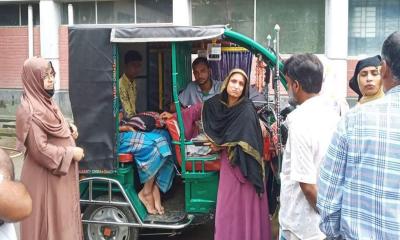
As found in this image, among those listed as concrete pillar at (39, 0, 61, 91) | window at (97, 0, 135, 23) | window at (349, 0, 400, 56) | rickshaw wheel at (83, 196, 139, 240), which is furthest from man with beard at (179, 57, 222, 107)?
concrete pillar at (39, 0, 61, 91)

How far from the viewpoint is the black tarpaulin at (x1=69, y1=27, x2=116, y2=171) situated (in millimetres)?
4484

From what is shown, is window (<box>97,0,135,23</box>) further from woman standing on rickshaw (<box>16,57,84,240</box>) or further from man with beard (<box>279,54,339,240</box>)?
man with beard (<box>279,54,339,240</box>)

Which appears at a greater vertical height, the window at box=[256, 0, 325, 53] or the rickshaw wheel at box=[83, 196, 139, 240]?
the window at box=[256, 0, 325, 53]

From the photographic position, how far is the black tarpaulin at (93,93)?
4484 mm

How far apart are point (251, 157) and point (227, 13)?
9.68 m

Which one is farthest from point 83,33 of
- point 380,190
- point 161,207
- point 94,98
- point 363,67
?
point 380,190

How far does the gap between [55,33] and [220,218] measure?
11.4 metres

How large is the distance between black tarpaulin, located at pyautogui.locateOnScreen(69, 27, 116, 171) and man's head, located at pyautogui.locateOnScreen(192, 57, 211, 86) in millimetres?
1110

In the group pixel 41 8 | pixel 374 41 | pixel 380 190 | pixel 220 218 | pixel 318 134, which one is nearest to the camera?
pixel 380 190

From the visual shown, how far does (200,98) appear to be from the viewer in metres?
5.04

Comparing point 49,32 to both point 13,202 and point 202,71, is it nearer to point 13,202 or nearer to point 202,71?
point 202,71

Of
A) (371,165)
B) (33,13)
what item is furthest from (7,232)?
(33,13)

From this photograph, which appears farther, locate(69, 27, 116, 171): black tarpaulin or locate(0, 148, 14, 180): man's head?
locate(69, 27, 116, 171): black tarpaulin

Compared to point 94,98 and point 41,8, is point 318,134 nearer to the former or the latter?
point 94,98
